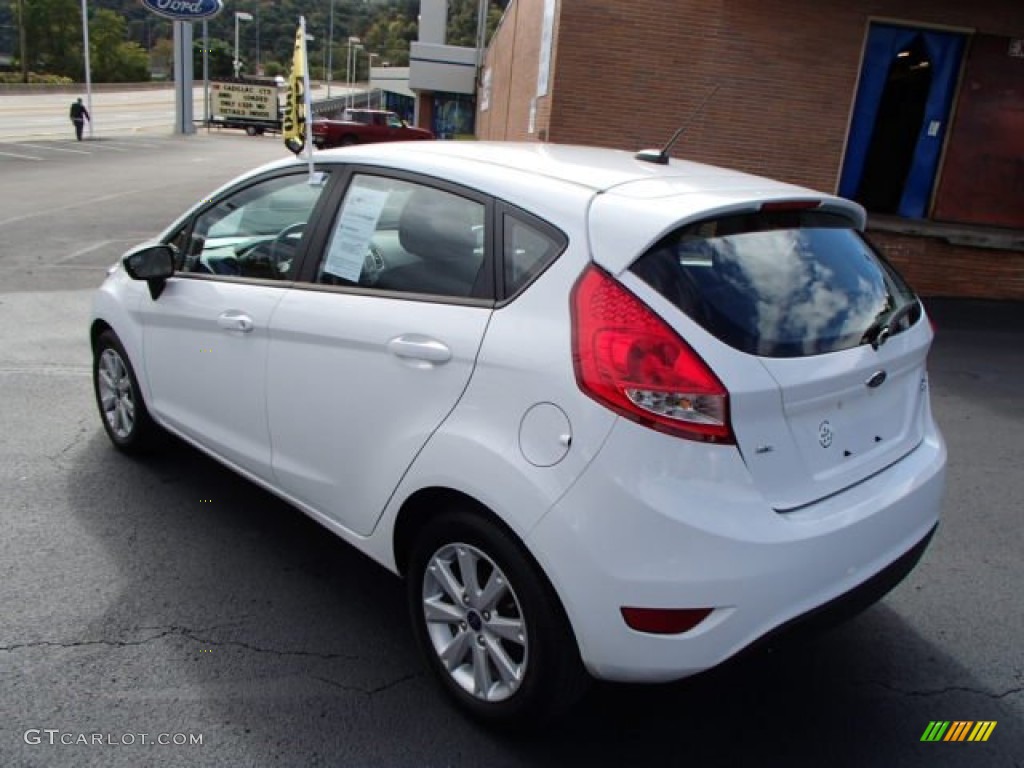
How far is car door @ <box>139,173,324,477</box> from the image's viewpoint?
3258 millimetres

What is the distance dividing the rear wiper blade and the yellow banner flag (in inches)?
103

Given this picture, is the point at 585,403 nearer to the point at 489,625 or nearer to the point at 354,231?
the point at 489,625

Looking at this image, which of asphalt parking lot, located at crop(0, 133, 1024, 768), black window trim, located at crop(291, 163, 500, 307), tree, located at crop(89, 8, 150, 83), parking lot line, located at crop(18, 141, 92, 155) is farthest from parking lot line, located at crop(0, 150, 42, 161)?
tree, located at crop(89, 8, 150, 83)

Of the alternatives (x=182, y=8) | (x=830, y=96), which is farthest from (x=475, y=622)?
(x=182, y=8)

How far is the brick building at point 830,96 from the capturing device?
10.8m

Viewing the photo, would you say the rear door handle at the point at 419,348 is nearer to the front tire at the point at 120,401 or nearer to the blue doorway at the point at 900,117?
the front tire at the point at 120,401

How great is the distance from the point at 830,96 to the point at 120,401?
32.4 feet

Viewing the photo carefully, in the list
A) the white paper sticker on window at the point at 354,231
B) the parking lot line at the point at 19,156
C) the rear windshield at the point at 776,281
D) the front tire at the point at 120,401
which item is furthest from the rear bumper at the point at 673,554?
the parking lot line at the point at 19,156

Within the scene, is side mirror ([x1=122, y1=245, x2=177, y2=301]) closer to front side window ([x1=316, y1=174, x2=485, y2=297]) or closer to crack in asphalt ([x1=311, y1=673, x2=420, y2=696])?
front side window ([x1=316, y1=174, x2=485, y2=297])

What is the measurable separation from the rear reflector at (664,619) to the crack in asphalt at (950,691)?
1152 millimetres

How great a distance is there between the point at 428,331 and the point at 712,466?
37.1 inches

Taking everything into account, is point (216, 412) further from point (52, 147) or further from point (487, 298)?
point (52, 147)

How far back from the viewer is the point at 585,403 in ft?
7.13

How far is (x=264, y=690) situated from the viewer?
8.93 feet
